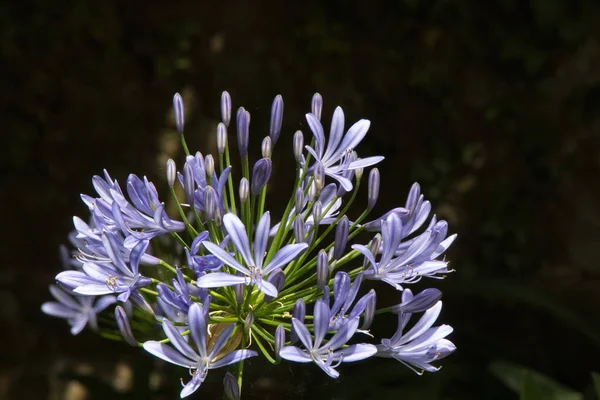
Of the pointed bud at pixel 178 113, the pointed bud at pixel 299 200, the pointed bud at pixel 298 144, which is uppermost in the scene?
the pointed bud at pixel 178 113

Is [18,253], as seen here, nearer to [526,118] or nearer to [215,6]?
[215,6]

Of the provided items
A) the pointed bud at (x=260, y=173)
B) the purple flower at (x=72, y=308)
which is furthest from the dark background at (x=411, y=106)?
the pointed bud at (x=260, y=173)

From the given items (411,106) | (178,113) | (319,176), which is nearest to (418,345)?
(319,176)

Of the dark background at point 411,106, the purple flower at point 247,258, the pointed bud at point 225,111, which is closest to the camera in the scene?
the purple flower at point 247,258

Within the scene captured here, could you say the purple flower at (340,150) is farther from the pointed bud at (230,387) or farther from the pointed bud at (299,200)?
the pointed bud at (230,387)

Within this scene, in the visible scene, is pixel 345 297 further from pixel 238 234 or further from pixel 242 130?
pixel 242 130

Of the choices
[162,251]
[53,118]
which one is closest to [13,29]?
[53,118]
